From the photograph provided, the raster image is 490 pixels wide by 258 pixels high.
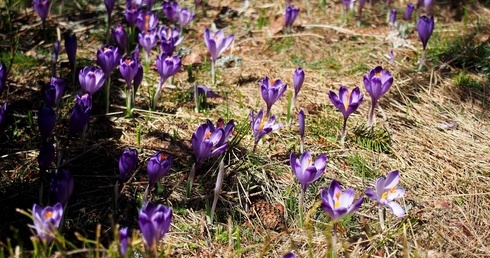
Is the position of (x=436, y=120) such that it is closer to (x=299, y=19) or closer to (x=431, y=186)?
(x=431, y=186)

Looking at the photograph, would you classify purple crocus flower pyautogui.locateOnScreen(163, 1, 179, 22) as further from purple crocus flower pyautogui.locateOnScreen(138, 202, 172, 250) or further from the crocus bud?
purple crocus flower pyautogui.locateOnScreen(138, 202, 172, 250)

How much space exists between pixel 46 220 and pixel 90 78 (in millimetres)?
1048

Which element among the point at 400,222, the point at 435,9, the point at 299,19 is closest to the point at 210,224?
the point at 400,222

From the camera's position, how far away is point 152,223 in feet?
6.34

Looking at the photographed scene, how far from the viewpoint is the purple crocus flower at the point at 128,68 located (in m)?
2.93

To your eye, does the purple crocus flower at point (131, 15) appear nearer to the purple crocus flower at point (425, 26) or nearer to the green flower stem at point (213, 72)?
the green flower stem at point (213, 72)

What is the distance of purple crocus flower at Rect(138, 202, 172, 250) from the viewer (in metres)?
1.92

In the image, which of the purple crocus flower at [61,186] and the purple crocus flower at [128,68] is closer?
the purple crocus flower at [61,186]

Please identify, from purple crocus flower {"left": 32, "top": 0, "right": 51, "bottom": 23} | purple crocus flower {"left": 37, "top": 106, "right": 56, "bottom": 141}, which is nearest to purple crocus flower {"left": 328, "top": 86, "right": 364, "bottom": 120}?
purple crocus flower {"left": 37, "top": 106, "right": 56, "bottom": 141}

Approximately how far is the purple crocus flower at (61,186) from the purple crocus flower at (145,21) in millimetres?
1742

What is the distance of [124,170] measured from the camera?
2.34 metres

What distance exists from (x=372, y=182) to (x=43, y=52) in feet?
7.64

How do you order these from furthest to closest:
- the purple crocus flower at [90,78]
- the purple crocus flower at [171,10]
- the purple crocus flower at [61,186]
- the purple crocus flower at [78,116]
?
the purple crocus flower at [171,10], the purple crocus flower at [90,78], the purple crocus flower at [78,116], the purple crocus flower at [61,186]

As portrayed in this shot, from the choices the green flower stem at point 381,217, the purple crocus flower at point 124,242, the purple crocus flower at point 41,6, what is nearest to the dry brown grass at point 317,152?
the green flower stem at point 381,217
